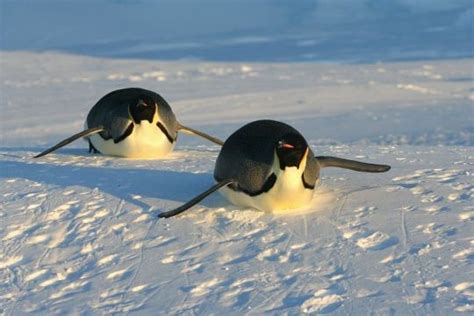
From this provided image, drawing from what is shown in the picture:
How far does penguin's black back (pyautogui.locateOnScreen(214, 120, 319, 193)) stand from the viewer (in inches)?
152

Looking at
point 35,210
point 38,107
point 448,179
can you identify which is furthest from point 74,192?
point 38,107

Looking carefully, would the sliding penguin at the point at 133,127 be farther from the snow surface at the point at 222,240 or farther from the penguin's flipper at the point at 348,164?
the penguin's flipper at the point at 348,164

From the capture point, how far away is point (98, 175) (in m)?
4.76

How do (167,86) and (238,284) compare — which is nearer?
(238,284)

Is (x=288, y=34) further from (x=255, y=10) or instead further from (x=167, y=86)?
(x=167, y=86)

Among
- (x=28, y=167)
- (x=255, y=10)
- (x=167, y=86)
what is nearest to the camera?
(x=28, y=167)

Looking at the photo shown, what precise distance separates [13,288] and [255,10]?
1738 cm

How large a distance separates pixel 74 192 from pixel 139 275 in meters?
1.07

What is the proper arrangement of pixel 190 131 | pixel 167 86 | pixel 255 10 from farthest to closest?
pixel 255 10 < pixel 167 86 < pixel 190 131

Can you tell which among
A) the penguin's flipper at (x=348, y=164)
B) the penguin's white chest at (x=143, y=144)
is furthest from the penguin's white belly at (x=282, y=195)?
the penguin's white chest at (x=143, y=144)

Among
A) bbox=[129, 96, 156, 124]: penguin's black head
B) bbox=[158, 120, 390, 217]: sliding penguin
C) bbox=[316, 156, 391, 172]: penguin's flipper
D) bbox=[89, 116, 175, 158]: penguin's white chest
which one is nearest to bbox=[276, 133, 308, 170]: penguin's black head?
bbox=[158, 120, 390, 217]: sliding penguin

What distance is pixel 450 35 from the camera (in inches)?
619

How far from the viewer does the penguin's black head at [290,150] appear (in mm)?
3750

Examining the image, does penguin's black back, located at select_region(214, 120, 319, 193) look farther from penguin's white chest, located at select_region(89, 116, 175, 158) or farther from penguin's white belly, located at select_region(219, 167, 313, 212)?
penguin's white chest, located at select_region(89, 116, 175, 158)
